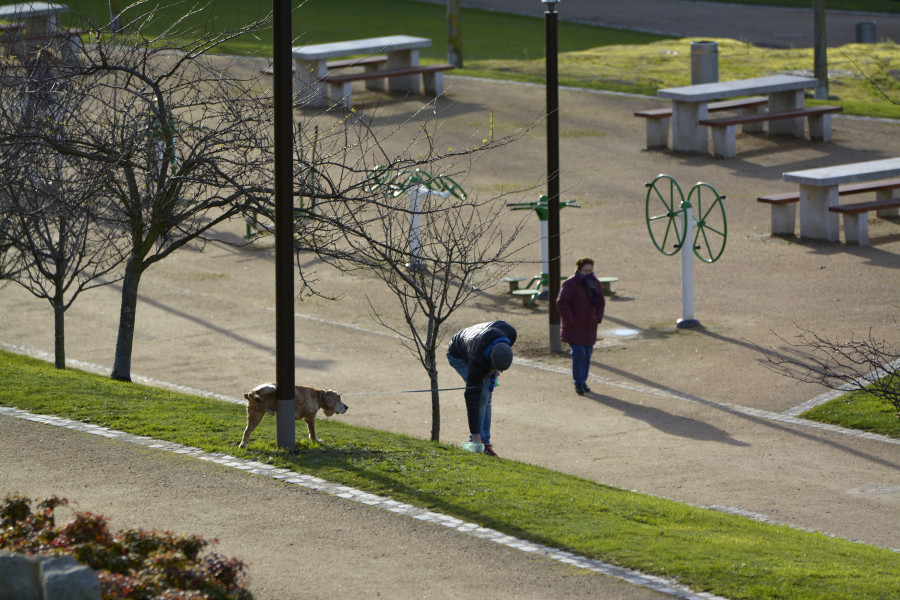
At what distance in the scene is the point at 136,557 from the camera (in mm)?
6113

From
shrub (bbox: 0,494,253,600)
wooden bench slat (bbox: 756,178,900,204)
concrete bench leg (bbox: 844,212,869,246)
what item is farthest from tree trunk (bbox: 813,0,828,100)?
shrub (bbox: 0,494,253,600)

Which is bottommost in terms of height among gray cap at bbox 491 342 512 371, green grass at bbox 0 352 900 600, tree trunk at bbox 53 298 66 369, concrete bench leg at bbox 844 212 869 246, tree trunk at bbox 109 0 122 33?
green grass at bbox 0 352 900 600

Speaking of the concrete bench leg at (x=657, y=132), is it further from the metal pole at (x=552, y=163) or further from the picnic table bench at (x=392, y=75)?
the metal pole at (x=552, y=163)

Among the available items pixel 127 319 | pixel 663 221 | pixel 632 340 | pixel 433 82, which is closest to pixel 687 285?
pixel 632 340

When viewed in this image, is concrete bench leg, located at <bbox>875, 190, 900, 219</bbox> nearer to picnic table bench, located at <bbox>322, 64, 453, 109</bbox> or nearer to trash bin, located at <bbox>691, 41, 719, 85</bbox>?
trash bin, located at <bbox>691, 41, 719, 85</bbox>

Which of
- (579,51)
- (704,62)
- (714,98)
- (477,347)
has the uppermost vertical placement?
(579,51)

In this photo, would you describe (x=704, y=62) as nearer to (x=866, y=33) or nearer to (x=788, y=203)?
(x=788, y=203)

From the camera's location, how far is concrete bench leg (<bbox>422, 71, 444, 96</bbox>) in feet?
97.3

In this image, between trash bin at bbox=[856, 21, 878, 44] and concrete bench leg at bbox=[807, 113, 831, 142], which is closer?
concrete bench leg at bbox=[807, 113, 831, 142]

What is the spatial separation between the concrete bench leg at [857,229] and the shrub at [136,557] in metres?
14.8

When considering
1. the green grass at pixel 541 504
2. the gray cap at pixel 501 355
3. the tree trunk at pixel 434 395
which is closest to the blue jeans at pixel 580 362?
the tree trunk at pixel 434 395

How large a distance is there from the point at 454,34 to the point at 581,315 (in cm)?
2005

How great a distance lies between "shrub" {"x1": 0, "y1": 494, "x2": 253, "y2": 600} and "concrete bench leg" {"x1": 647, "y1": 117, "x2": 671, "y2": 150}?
65.4 feet

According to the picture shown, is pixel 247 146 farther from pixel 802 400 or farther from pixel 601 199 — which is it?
pixel 601 199
